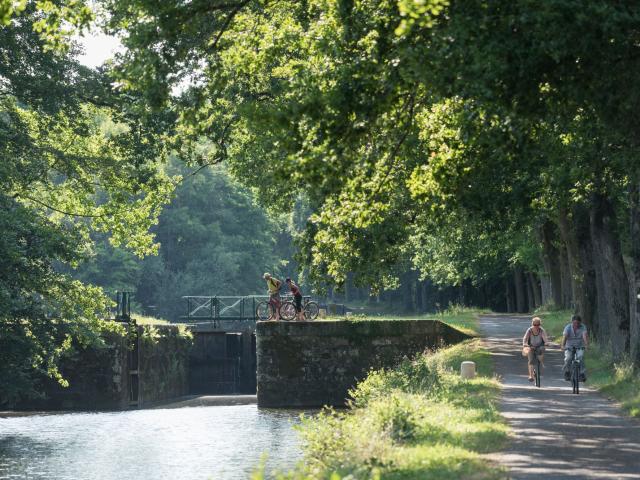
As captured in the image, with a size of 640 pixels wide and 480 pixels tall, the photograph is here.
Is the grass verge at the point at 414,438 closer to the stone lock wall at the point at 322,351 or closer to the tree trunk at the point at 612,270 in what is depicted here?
the tree trunk at the point at 612,270

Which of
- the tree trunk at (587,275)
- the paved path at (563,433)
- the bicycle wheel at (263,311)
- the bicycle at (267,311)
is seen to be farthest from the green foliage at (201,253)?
the paved path at (563,433)

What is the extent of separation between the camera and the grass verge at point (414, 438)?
12.5m

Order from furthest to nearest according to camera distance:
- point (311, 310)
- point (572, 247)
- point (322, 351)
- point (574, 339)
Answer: point (311, 310) < point (322, 351) < point (572, 247) < point (574, 339)

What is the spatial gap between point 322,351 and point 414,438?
944 inches

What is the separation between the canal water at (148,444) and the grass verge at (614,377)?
6116 millimetres

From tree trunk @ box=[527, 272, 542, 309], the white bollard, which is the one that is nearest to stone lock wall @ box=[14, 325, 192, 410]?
the white bollard

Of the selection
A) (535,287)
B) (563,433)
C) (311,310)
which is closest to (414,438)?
(563,433)

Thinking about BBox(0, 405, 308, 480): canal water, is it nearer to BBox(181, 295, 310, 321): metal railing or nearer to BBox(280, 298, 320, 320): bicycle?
BBox(280, 298, 320, 320): bicycle

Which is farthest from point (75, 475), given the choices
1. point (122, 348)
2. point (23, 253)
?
point (122, 348)

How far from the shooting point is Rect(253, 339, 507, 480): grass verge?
12.5 metres

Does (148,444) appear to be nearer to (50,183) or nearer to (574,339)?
(50,183)

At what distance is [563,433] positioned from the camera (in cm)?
1653

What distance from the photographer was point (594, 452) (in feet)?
47.4

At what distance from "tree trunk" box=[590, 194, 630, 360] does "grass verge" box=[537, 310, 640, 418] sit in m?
0.65
